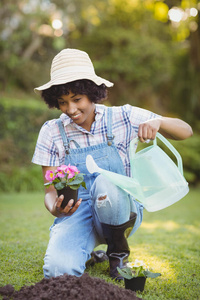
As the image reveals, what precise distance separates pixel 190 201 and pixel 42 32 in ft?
29.9

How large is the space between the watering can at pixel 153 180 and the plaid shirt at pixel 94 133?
270 mm

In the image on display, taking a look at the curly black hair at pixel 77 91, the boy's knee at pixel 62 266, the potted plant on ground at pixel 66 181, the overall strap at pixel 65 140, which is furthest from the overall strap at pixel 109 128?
the boy's knee at pixel 62 266

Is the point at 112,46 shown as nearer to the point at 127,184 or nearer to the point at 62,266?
the point at 127,184

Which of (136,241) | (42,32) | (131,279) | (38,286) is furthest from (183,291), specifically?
(42,32)

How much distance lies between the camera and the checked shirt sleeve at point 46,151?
2.44 meters

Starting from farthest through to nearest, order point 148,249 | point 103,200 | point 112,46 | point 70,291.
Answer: point 112,46, point 148,249, point 103,200, point 70,291

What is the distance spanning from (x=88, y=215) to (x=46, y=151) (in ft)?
1.82

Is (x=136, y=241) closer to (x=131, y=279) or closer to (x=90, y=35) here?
(x=131, y=279)

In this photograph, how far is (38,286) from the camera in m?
1.79

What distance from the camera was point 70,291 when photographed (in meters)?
1.67

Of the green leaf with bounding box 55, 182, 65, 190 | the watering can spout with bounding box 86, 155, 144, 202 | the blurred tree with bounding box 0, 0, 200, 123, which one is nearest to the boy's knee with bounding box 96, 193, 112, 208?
the watering can spout with bounding box 86, 155, 144, 202

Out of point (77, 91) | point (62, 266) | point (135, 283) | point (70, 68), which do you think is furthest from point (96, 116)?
Result: point (135, 283)

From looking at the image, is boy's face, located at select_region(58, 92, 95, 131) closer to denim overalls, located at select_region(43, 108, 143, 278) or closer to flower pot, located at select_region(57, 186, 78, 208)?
denim overalls, located at select_region(43, 108, 143, 278)

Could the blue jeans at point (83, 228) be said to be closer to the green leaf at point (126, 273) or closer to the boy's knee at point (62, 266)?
the boy's knee at point (62, 266)
